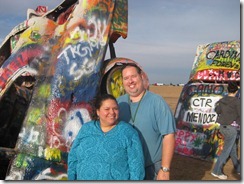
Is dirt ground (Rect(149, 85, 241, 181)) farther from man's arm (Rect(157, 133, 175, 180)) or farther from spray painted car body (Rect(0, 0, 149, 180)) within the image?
man's arm (Rect(157, 133, 175, 180))

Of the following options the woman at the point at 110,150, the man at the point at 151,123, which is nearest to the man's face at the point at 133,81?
the man at the point at 151,123

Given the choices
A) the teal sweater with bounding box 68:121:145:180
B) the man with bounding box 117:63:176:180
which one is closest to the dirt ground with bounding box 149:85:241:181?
the man with bounding box 117:63:176:180

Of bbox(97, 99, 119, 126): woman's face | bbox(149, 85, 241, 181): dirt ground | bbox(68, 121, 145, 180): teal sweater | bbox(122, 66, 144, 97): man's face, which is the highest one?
bbox(122, 66, 144, 97): man's face

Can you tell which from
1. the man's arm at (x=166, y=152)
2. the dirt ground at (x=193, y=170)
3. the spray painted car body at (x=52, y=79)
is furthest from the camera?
the dirt ground at (x=193, y=170)

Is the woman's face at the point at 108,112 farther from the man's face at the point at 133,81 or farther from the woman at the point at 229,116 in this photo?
the woman at the point at 229,116

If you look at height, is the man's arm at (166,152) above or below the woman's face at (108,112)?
below

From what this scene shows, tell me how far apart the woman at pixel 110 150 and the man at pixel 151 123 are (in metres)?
0.16

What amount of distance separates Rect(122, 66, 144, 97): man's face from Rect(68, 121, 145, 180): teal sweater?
0.98 feet

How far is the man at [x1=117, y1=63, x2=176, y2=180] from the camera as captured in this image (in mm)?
2777

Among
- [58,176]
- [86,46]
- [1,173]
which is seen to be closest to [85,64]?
[86,46]

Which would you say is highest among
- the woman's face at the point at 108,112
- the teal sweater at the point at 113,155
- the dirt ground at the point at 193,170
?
the woman's face at the point at 108,112

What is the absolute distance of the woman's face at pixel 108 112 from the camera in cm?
271

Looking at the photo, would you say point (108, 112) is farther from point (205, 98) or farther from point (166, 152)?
point (205, 98)

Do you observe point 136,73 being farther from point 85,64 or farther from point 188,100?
point 188,100
